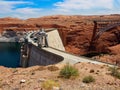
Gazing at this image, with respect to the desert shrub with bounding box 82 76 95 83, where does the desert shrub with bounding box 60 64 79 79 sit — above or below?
above

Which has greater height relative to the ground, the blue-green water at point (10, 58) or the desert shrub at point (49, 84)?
the desert shrub at point (49, 84)

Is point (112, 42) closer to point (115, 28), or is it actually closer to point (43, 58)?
point (115, 28)

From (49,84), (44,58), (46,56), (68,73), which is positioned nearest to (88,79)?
(68,73)

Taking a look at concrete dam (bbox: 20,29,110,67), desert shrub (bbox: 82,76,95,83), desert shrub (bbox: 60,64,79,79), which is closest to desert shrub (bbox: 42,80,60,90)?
desert shrub (bbox: 60,64,79,79)

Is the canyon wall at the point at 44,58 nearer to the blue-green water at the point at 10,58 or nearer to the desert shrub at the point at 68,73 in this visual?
the blue-green water at the point at 10,58

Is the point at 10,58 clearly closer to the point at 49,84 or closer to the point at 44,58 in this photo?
the point at 44,58

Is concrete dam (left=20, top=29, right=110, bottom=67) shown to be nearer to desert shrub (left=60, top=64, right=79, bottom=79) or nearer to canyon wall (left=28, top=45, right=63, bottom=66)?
canyon wall (left=28, top=45, right=63, bottom=66)

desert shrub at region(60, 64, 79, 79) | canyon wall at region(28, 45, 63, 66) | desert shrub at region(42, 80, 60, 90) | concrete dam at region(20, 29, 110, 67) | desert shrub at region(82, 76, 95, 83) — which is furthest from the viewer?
canyon wall at region(28, 45, 63, 66)

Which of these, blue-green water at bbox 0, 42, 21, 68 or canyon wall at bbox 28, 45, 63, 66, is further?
blue-green water at bbox 0, 42, 21, 68

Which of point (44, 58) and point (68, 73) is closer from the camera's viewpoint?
point (68, 73)

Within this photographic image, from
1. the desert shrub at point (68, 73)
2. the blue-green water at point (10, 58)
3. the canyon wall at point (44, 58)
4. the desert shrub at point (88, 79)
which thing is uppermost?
the desert shrub at point (68, 73)

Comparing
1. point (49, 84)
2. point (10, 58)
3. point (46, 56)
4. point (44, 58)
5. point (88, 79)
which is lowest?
point (10, 58)

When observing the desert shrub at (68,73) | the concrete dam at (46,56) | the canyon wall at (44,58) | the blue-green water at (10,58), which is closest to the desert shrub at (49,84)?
the desert shrub at (68,73)

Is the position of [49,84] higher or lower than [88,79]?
higher
